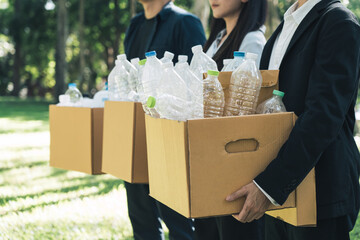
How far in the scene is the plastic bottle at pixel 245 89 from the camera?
6.52 feet

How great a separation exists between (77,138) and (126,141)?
1.79 feet

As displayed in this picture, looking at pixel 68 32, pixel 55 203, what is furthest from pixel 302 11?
pixel 68 32

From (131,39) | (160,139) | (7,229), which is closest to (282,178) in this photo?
(160,139)

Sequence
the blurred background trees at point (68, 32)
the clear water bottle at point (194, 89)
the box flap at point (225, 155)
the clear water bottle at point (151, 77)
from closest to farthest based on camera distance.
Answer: the box flap at point (225, 155) → the clear water bottle at point (194, 89) → the clear water bottle at point (151, 77) → the blurred background trees at point (68, 32)

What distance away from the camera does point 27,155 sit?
935cm

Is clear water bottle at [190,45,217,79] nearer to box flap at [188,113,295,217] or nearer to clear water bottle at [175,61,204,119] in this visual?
clear water bottle at [175,61,204,119]

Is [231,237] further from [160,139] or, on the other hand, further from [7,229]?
[7,229]

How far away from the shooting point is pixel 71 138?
2.87m

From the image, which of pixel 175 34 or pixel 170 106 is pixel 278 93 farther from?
pixel 175 34

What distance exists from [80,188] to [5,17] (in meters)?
30.0

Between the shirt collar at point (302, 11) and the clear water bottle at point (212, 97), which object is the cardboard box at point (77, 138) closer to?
the clear water bottle at point (212, 97)

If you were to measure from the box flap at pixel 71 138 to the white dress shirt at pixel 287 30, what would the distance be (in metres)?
1.16

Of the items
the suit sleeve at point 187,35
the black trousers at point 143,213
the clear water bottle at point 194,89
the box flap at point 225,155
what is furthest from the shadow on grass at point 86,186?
the box flap at point 225,155

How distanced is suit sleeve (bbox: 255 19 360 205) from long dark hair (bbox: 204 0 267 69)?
92cm
